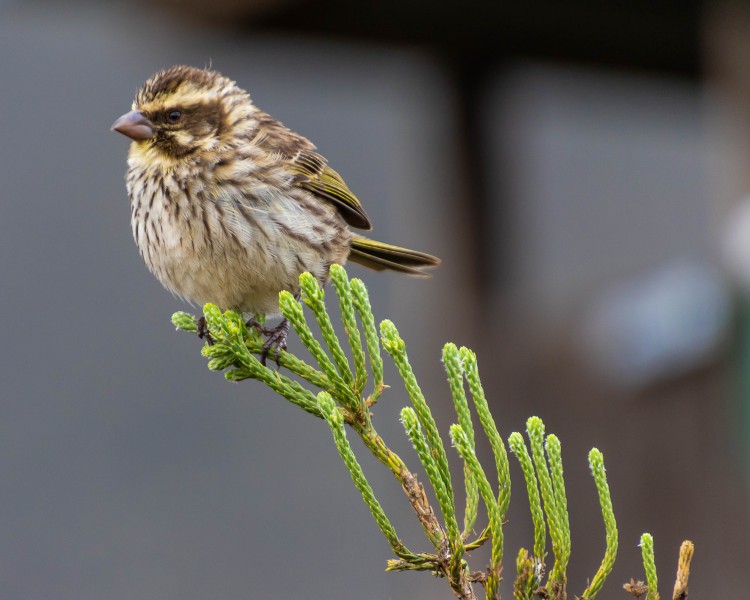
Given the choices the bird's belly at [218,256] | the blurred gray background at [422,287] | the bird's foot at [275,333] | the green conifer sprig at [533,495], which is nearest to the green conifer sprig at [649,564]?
the green conifer sprig at [533,495]

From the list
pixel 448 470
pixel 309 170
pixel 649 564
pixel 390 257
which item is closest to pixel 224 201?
pixel 309 170

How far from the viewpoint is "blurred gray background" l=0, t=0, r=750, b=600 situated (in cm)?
690

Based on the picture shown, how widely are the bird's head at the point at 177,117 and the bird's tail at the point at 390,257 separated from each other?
1.83ft

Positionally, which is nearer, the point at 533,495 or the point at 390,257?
the point at 533,495

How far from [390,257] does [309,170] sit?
389 mm

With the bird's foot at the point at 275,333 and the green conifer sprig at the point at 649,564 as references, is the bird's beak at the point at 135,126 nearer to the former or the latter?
the bird's foot at the point at 275,333

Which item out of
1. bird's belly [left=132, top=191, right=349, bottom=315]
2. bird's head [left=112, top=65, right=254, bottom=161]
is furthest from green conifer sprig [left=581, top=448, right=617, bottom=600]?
bird's head [left=112, top=65, right=254, bottom=161]

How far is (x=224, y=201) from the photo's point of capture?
3.78 meters

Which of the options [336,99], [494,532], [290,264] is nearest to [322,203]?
[290,264]

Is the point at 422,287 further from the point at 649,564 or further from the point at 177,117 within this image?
the point at 649,564

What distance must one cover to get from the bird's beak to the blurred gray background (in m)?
2.97

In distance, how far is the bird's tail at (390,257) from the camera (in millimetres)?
4293

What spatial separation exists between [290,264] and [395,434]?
616 cm

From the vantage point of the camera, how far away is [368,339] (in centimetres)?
245
